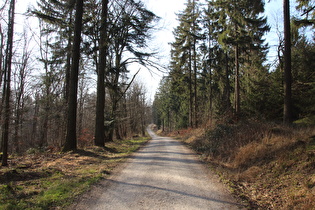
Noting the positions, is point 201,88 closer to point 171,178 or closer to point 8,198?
point 171,178

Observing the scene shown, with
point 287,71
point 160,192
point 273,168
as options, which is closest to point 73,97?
point 160,192

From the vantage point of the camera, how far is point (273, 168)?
5.85 m

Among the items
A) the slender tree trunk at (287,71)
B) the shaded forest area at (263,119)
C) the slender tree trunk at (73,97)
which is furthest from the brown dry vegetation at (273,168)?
the slender tree trunk at (73,97)

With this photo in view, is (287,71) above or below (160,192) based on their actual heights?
above

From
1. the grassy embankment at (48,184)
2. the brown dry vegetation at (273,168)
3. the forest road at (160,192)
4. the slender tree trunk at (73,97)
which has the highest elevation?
the slender tree trunk at (73,97)

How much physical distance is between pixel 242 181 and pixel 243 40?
40.9 feet

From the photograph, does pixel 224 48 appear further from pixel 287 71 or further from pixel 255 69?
pixel 287 71

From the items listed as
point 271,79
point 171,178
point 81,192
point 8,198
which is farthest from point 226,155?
point 271,79

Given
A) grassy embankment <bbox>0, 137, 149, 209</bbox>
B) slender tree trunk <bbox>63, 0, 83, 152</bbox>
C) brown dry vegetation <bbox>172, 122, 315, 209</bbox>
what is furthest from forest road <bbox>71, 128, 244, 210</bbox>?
slender tree trunk <bbox>63, 0, 83, 152</bbox>

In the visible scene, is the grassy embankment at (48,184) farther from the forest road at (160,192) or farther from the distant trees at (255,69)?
the distant trees at (255,69)

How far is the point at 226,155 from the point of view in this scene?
28.4 feet

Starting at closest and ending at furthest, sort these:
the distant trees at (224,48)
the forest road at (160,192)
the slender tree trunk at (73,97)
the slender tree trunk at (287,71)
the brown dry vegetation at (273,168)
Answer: the forest road at (160,192) < the brown dry vegetation at (273,168) < the slender tree trunk at (287,71) < the slender tree trunk at (73,97) < the distant trees at (224,48)

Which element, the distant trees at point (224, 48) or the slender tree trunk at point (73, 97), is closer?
the slender tree trunk at point (73, 97)

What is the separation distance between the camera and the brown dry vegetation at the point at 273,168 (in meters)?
4.23
